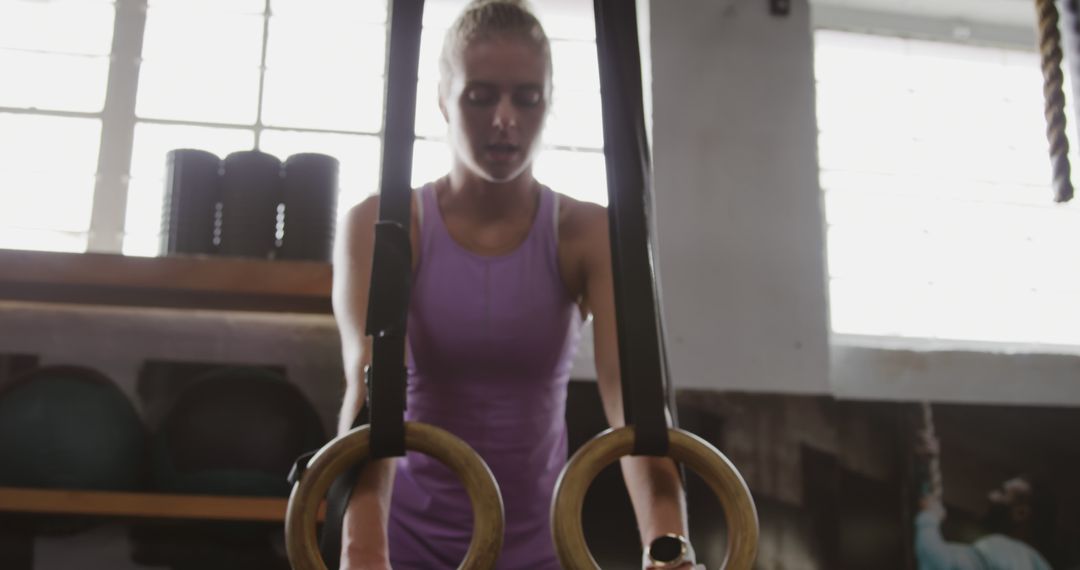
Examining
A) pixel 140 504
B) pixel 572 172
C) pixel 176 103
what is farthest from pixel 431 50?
pixel 140 504

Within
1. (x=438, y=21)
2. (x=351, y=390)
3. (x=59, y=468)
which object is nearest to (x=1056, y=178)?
(x=351, y=390)

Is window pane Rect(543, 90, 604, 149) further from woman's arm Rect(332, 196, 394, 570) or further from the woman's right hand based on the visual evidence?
the woman's right hand

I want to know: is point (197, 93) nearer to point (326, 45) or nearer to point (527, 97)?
point (326, 45)

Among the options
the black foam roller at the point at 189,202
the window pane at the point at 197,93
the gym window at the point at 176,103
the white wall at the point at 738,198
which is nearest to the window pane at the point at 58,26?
the gym window at the point at 176,103

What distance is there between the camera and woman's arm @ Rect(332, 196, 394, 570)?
59 centimetres

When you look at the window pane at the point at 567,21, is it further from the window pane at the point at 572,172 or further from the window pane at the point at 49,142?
the window pane at the point at 49,142

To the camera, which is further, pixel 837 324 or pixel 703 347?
pixel 837 324

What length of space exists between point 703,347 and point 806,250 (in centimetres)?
31

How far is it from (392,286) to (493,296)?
0.42m

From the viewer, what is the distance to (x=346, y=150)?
1.94 meters

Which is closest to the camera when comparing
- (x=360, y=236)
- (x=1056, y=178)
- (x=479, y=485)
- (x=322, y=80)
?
(x=479, y=485)

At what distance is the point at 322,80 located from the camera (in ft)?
6.45

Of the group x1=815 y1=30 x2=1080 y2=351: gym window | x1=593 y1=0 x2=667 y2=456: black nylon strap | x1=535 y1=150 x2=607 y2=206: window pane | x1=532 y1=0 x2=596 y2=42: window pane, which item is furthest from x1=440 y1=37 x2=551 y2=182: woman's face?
x1=815 y1=30 x2=1080 y2=351: gym window

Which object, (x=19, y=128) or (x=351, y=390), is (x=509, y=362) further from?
(x=19, y=128)
